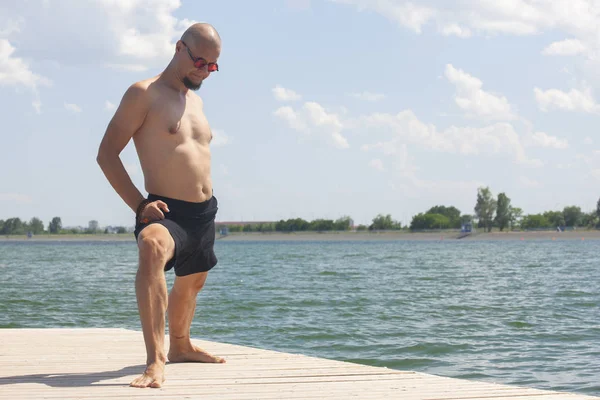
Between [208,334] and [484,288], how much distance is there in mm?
14392

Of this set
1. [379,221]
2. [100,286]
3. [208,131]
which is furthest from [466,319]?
[379,221]

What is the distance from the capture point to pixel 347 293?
22891mm

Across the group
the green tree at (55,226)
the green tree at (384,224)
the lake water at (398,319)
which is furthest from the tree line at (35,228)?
the lake water at (398,319)

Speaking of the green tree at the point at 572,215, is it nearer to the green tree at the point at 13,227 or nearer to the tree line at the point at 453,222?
the tree line at the point at 453,222

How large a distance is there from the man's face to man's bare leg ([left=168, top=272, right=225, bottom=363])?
1332 millimetres

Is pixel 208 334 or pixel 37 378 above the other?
pixel 37 378

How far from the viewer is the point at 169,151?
475 centimetres

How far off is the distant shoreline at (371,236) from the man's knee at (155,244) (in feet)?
427

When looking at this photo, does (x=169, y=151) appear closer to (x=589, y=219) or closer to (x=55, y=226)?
(x=589, y=219)

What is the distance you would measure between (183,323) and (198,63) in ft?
6.00

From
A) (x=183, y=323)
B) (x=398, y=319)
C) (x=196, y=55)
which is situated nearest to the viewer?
(x=196, y=55)

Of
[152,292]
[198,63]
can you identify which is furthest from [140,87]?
[152,292]

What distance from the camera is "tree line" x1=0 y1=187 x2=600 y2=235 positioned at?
143 meters

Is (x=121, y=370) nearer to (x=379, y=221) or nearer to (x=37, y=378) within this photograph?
(x=37, y=378)
